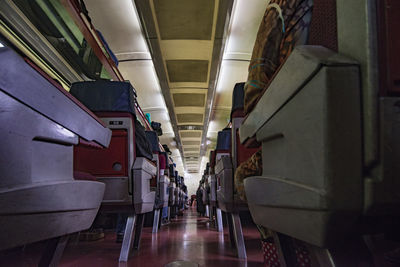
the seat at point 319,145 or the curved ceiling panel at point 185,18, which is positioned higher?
the curved ceiling panel at point 185,18

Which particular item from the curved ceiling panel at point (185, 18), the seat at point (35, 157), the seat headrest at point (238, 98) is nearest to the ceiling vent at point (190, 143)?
the curved ceiling panel at point (185, 18)

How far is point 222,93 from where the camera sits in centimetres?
902

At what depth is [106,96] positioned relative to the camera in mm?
2473

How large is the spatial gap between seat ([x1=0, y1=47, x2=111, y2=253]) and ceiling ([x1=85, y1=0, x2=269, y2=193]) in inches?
160

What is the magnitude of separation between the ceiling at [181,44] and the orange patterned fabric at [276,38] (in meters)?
3.90

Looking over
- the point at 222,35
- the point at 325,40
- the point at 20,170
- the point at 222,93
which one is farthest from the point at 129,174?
the point at 222,93

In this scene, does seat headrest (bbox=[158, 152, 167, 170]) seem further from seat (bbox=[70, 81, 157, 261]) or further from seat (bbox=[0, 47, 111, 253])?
seat (bbox=[0, 47, 111, 253])

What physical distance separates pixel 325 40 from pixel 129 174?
190 cm

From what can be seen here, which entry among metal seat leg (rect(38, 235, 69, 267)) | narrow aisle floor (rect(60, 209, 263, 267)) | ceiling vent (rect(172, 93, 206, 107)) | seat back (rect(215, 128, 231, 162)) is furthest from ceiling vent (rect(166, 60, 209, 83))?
metal seat leg (rect(38, 235, 69, 267))

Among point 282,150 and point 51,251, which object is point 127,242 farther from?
point 282,150

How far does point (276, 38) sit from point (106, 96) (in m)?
1.76

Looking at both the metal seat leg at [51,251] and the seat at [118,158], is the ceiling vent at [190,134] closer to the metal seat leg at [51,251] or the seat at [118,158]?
the seat at [118,158]

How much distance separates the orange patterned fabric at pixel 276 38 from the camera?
3.07ft

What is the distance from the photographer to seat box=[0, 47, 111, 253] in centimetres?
84
